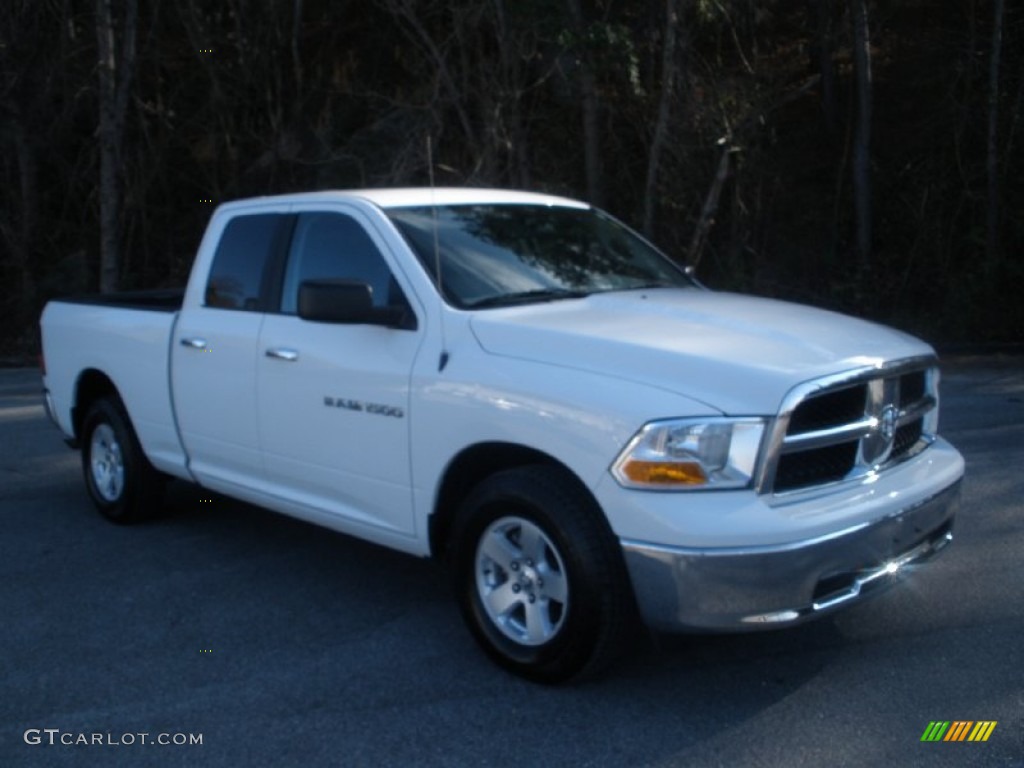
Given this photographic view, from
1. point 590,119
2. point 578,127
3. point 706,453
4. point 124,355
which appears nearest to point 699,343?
point 706,453

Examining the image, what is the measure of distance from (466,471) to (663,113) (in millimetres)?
11988

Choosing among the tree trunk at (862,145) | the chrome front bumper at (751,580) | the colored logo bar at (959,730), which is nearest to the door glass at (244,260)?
the chrome front bumper at (751,580)

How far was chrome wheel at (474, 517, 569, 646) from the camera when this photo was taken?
179 inches

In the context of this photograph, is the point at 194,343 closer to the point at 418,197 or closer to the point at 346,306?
the point at 418,197

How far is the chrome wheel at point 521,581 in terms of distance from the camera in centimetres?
454

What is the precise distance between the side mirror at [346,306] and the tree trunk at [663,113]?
457 inches

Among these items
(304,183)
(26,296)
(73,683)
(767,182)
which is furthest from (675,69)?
(73,683)

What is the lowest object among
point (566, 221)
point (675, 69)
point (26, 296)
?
point (26, 296)

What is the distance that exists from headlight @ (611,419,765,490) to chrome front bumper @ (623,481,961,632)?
251 millimetres

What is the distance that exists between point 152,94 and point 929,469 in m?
19.0

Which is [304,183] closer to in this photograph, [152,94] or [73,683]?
[152,94]

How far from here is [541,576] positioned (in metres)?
4.57

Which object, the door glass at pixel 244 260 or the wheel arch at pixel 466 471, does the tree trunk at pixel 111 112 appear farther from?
the wheel arch at pixel 466 471

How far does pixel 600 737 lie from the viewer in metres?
4.20
